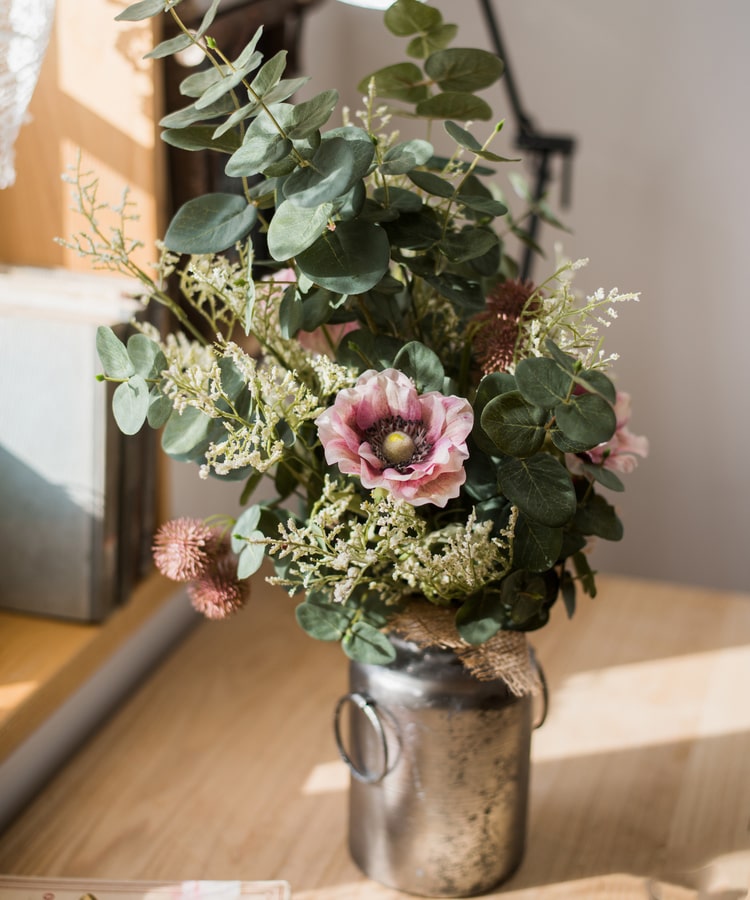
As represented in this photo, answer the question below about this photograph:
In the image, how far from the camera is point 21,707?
0.80 m

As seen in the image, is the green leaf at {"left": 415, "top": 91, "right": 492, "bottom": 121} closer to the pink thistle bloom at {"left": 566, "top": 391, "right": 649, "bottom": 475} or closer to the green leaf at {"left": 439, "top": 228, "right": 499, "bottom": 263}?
the green leaf at {"left": 439, "top": 228, "right": 499, "bottom": 263}

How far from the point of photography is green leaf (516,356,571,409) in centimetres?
53

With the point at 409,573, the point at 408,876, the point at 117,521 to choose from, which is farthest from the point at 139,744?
the point at 409,573

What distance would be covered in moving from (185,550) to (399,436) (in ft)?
0.61

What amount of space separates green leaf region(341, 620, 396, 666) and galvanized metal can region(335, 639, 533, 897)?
0.02 meters

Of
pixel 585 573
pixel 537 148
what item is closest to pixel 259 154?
pixel 585 573

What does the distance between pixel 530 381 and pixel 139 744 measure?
58cm

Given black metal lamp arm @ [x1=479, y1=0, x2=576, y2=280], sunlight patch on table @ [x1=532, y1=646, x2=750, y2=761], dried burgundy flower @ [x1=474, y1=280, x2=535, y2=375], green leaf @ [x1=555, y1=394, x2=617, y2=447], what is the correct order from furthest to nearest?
black metal lamp arm @ [x1=479, y1=0, x2=576, y2=280] → sunlight patch on table @ [x1=532, y1=646, x2=750, y2=761] → dried burgundy flower @ [x1=474, y1=280, x2=535, y2=375] → green leaf @ [x1=555, y1=394, x2=617, y2=447]

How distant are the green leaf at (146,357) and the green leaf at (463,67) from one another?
25 centimetres

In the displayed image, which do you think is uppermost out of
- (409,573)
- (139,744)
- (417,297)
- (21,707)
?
(417,297)

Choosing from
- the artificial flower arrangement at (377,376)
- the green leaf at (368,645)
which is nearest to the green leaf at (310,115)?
the artificial flower arrangement at (377,376)

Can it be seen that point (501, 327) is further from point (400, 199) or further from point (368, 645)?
point (368, 645)

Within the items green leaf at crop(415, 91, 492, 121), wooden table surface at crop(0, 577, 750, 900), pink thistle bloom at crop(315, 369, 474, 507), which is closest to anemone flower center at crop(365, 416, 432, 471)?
pink thistle bloom at crop(315, 369, 474, 507)

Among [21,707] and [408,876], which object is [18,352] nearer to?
[21,707]
